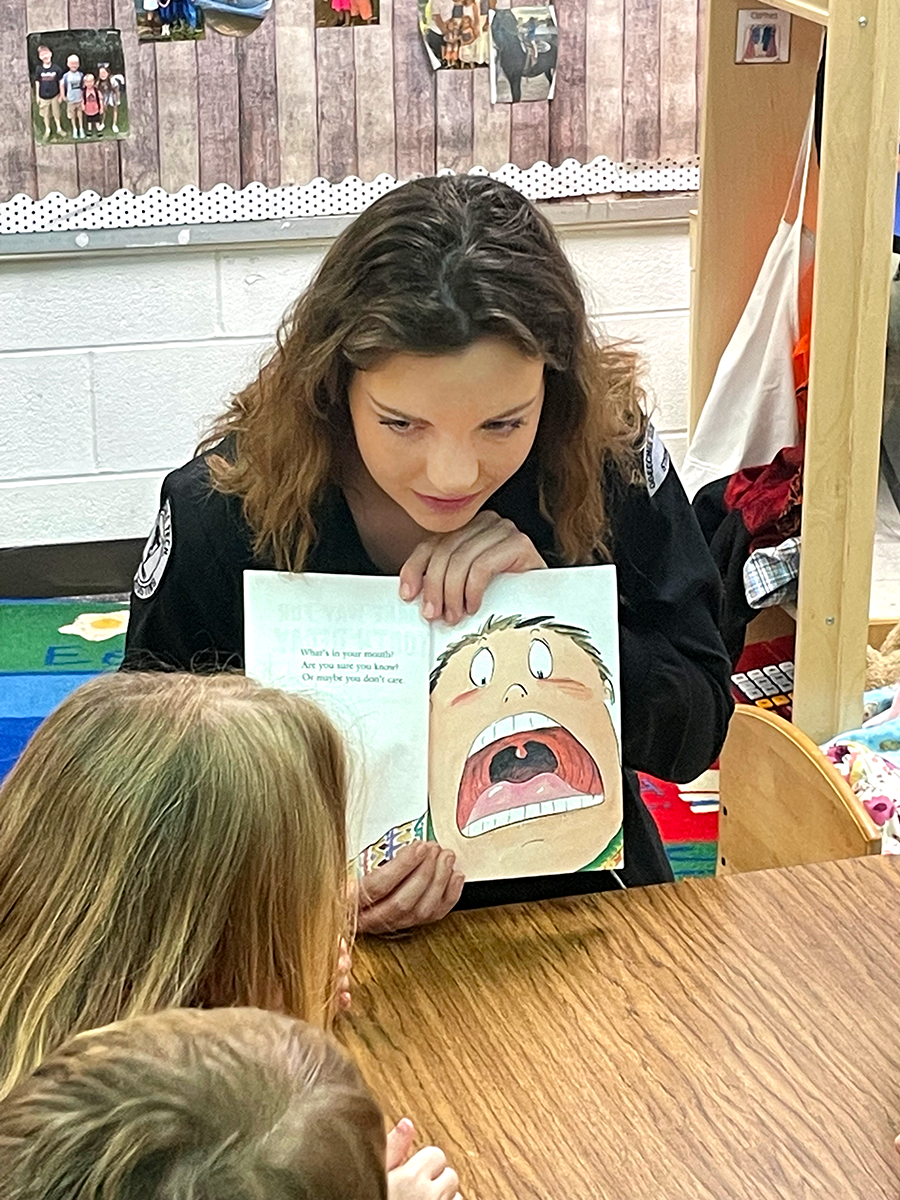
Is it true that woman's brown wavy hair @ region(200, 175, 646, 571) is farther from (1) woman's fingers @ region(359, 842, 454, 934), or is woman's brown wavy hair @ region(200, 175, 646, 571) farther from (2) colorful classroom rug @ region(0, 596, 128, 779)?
(2) colorful classroom rug @ region(0, 596, 128, 779)

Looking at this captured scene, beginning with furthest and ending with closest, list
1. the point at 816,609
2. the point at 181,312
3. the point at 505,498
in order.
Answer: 1. the point at 181,312
2. the point at 816,609
3. the point at 505,498

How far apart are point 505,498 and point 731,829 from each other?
0.85 m

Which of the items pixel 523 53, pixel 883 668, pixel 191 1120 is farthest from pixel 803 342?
pixel 191 1120

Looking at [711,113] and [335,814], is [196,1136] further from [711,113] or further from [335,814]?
[711,113]

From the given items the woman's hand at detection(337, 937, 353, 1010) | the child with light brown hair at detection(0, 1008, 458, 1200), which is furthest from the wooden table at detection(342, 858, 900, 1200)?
the child with light brown hair at detection(0, 1008, 458, 1200)

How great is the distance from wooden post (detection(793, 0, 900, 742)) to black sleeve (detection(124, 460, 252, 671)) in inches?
35.1

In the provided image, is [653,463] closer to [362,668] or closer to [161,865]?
[362,668]

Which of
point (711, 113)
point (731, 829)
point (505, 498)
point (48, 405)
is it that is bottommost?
point (731, 829)

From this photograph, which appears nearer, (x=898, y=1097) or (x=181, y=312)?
(x=898, y=1097)

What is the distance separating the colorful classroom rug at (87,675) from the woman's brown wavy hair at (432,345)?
1160mm

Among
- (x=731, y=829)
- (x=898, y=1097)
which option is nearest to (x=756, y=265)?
(x=731, y=829)

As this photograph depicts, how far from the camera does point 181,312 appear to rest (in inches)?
135

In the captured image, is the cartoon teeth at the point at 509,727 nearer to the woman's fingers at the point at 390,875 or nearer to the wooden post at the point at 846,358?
the woman's fingers at the point at 390,875

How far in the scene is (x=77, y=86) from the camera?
3258 millimetres
